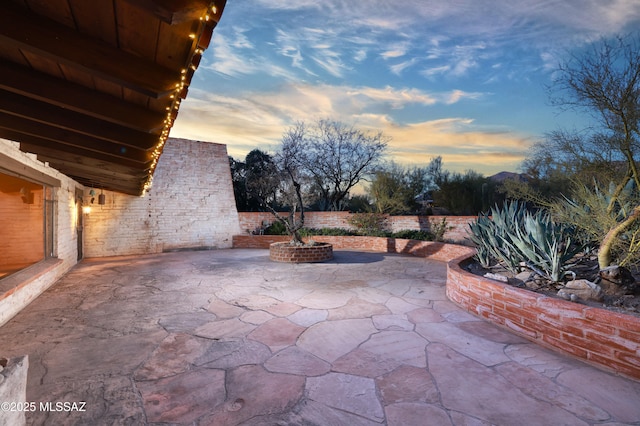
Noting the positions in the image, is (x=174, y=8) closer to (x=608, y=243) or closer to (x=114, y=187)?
(x=608, y=243)

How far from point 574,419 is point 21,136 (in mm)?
5871

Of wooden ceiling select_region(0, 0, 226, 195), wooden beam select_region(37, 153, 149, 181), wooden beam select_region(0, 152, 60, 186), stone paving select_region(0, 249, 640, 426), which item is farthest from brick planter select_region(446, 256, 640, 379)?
wooden beam select_region(0, 152, 60, 186)

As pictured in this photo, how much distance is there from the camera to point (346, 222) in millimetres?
12250

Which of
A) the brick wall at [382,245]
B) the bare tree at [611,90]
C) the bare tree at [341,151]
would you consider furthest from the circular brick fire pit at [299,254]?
the bare tree at [341,151]

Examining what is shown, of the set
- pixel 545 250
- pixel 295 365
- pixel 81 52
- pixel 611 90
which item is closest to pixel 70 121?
pixel 81 52

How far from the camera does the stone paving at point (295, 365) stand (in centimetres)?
180

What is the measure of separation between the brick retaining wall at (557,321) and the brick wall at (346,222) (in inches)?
210

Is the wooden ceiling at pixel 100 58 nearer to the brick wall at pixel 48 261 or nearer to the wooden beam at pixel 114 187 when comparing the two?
the brick wall at pixel 48 261

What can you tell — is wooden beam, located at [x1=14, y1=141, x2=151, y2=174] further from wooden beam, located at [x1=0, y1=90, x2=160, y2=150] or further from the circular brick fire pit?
the circular brick fire pit

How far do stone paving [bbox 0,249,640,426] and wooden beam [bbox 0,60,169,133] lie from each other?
2.15 metres

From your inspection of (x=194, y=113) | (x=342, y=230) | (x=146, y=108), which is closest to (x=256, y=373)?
(x=146, y=108)

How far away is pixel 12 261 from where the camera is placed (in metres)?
7.03

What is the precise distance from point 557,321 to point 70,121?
202 inches

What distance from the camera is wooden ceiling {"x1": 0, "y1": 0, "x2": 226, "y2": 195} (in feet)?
4.86
